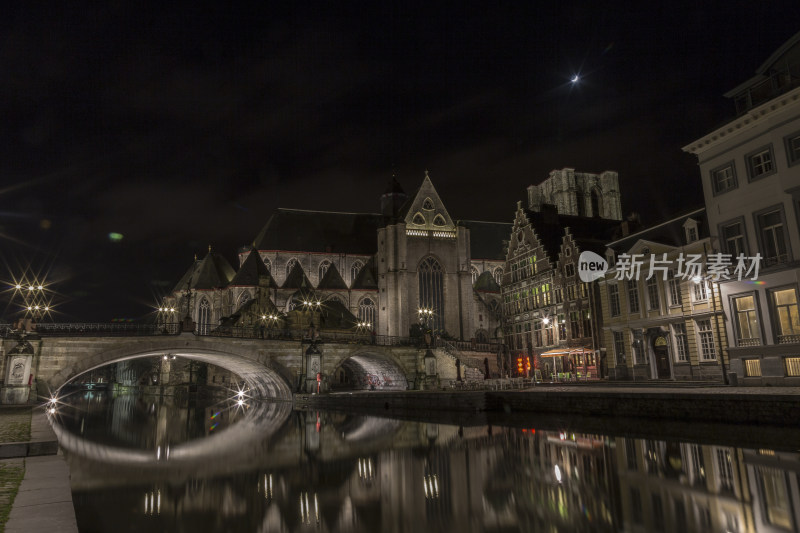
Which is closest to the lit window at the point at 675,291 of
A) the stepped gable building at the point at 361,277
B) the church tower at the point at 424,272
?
the stepped gable building at the point at 361,277

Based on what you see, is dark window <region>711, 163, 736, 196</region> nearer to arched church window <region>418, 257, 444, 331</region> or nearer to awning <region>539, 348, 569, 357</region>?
awning <region>539, 348, 569, 357</region>

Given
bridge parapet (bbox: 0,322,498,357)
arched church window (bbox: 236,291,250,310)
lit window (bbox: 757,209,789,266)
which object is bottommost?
bridge parapet (bbox: 0,322,498,357)

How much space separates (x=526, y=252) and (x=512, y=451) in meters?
34.4

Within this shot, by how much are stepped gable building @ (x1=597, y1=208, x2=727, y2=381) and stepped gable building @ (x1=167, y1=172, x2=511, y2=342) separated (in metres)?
22.8

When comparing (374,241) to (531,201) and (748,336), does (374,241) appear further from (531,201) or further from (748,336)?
(748,336)

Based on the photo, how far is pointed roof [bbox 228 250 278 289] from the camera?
55969 mm

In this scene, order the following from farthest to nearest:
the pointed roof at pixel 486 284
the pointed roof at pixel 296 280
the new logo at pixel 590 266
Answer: the pointed roof at pixel 486 284 < the pointed roof at pixel 296 280 < the new logo at pixel 590 266

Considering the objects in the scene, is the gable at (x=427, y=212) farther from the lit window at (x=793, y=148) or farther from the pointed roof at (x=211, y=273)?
the lit window at (x=793, y=148)

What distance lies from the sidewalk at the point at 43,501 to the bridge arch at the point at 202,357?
22651 mm

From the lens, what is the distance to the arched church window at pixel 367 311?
6016cm

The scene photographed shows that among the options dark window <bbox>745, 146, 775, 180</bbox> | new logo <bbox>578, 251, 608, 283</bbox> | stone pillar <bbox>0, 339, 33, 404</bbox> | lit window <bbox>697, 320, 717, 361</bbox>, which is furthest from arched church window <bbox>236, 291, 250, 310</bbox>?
dark window <bbox>745, 146, 775, 180</bbox>

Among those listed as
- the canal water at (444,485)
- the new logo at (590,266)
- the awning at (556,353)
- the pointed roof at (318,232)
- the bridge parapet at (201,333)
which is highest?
the pointed roof at (318,232)

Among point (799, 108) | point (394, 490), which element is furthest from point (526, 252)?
point (394, 490)

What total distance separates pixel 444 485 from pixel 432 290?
48.4 meters
